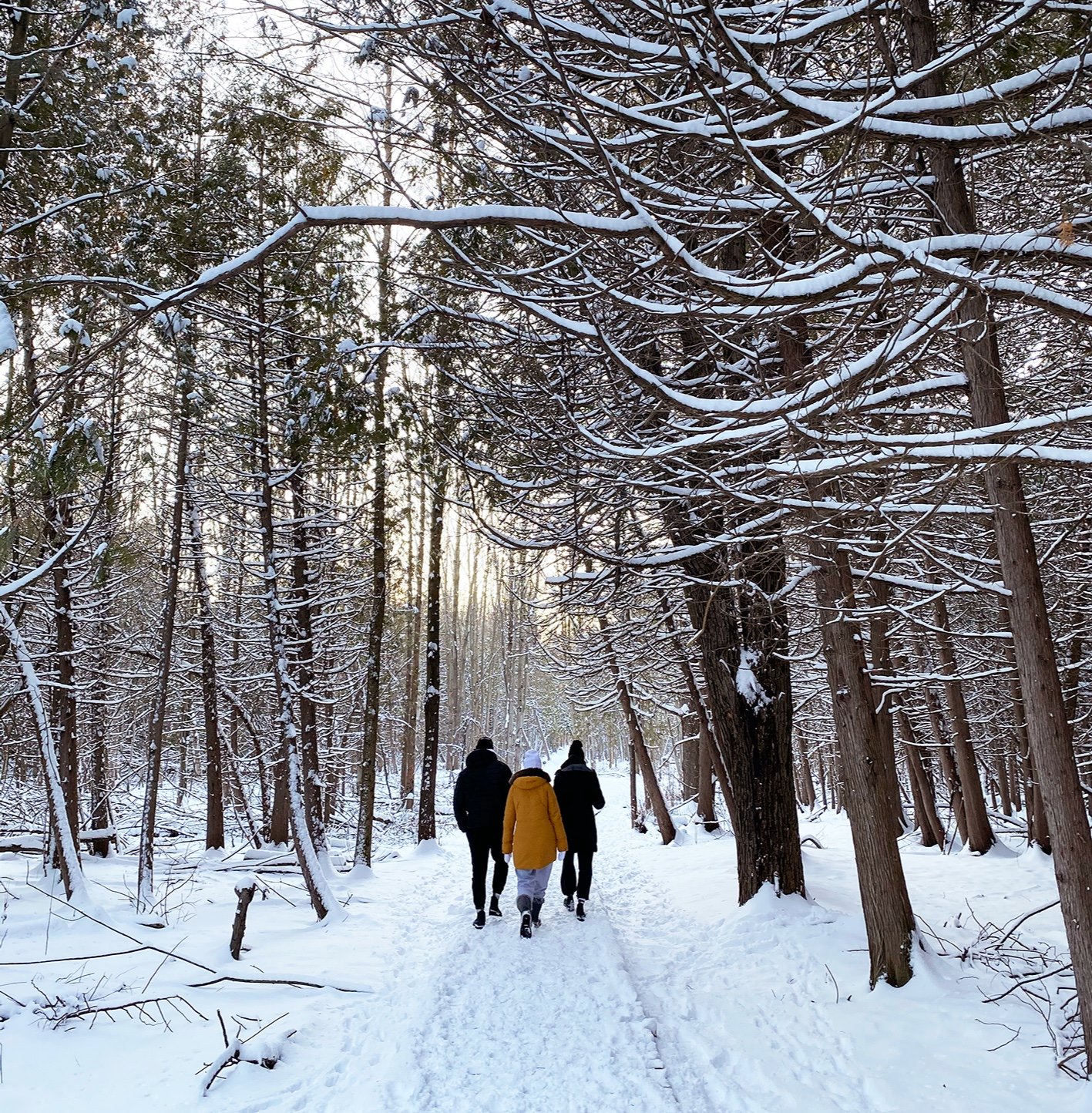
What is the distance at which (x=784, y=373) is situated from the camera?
5.39 metres

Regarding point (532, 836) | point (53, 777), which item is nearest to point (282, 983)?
point (532, 836)

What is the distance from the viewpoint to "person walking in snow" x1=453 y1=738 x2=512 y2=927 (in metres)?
7.90

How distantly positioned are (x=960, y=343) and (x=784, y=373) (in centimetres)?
181

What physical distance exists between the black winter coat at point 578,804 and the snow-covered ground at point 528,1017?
80 centimetres

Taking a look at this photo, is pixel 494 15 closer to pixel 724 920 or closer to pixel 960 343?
pixel 960 343

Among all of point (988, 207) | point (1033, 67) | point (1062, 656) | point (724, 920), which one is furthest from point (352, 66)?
point (1062, 656)

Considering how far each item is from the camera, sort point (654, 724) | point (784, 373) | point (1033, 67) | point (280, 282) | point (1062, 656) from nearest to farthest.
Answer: point (1033, 67), point (784, 373), point (280, 282), point (1062, 656), point (654, 724)

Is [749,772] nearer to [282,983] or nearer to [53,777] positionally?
[282,983]

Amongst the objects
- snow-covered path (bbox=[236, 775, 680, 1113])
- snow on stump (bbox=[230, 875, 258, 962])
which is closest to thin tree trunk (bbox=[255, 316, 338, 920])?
snow-covered path (bbox=[236, 775, 680, 1113])

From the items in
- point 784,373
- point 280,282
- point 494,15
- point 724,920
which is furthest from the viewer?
point 280,282

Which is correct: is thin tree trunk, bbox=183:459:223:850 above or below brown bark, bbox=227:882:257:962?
above

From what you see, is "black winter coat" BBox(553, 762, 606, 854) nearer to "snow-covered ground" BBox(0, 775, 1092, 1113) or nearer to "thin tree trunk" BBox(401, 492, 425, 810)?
"snow-covered ground" BBox(0, 775, 1092, 1113)

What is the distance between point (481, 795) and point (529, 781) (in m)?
0.81

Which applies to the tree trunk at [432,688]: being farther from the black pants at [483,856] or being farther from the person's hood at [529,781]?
the person's hood at [529,781]
